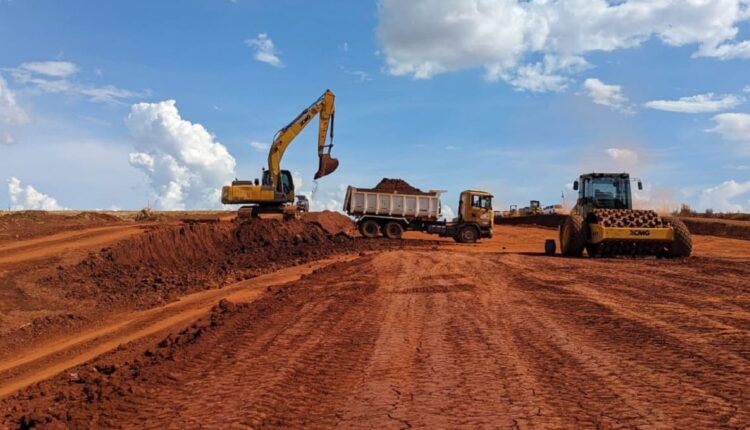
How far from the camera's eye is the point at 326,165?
31.2 m

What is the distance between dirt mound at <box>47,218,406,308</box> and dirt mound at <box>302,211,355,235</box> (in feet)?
16.4

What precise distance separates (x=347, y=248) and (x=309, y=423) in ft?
69.9

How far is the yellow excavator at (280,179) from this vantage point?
1207 inches

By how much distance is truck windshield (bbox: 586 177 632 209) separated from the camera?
74.9 feet

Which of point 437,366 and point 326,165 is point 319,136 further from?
point 437,366

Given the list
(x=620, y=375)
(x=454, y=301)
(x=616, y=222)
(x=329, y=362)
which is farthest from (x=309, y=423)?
(x=616, y=222)

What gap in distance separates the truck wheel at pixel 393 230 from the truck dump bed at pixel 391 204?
1.62 ft

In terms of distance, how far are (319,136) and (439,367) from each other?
2666 centimetres

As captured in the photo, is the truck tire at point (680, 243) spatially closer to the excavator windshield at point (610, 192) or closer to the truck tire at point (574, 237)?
the excavator windshield at point (610, 192)

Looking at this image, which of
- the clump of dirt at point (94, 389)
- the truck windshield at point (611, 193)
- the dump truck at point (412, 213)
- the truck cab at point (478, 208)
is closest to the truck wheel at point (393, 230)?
the dump truck at point (412, 213)

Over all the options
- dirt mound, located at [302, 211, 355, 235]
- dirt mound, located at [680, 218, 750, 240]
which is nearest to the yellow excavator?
dirt mound, located at [302, 211, 355, 235]

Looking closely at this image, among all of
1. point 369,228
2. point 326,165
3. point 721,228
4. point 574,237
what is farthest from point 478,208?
point 721,228

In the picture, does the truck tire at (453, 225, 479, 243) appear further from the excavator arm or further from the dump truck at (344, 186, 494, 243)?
the excavator arm

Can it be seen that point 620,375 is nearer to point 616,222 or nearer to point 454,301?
point 454,301
